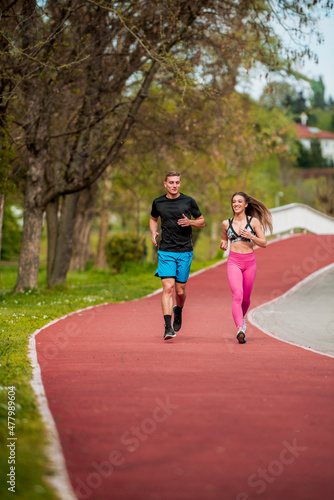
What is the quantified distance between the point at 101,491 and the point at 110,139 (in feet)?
60.2

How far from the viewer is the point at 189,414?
18.8 ft

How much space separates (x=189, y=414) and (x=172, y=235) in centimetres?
482

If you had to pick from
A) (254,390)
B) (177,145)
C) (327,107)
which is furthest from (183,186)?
(327,107)

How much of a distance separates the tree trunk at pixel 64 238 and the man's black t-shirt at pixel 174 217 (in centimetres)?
1145

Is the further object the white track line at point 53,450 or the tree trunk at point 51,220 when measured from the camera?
the tree trunk at point 51,220

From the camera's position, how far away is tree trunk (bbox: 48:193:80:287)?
850 inches

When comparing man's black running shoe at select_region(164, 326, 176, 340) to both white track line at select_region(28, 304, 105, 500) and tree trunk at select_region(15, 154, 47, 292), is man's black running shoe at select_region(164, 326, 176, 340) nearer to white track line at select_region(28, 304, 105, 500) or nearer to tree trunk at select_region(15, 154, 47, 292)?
white track line at select_region(28, 304, 105, 500)

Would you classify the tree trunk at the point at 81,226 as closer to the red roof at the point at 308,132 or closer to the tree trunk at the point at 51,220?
the tree trunk at the point at 51,220

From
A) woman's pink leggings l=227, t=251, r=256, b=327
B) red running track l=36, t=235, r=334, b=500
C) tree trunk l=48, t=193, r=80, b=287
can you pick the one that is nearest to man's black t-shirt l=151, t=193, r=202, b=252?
woman's pink leggings l=227, t=251, r=256, b=327

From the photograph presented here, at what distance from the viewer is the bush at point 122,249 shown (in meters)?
34.0

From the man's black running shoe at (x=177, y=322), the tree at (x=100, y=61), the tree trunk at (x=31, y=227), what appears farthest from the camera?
the tree trunk at (x=31, y=227)

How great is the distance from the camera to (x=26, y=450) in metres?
4.71

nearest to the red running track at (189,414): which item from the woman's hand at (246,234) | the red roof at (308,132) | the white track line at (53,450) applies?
the white track line at (53,450)

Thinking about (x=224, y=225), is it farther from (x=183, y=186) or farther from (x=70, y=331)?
(x=183, y=186)
